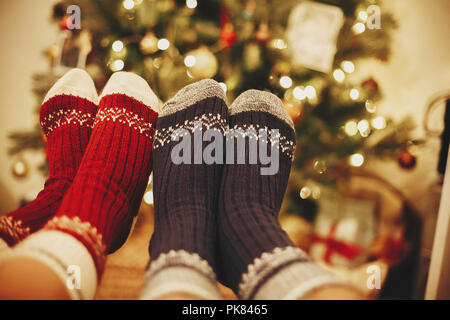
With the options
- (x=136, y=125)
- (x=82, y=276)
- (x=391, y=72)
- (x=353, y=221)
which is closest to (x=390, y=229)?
(x=353, y=221)

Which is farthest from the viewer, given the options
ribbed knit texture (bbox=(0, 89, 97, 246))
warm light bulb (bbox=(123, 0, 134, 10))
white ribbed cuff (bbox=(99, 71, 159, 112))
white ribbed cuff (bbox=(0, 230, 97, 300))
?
warm light bulb (bbox=(123, 0, 134, 10))

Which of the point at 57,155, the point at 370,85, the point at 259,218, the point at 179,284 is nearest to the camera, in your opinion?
the point at 179,284

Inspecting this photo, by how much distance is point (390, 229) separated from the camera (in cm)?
112

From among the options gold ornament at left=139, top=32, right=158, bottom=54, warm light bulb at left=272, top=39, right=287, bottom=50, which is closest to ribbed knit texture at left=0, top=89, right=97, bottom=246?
gold ornament at left=139, top=32, right=158, bottom=54

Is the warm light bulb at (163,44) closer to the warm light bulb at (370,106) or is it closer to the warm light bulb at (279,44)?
the warm light bulb at (279,44)

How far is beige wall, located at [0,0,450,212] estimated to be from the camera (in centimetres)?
111

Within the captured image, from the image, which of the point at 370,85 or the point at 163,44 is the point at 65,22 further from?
the point at 370,85

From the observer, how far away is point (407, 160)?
100 cm

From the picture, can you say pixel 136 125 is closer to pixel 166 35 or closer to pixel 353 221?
pixel 166 35

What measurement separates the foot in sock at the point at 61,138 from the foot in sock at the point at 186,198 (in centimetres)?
18

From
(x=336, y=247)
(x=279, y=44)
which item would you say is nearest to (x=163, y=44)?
(x=279, y=44)

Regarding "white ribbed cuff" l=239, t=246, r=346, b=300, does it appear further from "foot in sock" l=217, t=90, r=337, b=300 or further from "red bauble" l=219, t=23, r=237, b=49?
"red bauble" l=219, t=23, r=237, b=49

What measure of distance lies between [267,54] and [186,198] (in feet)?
2.08

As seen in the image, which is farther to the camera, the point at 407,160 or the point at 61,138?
the point at 407,160
